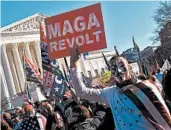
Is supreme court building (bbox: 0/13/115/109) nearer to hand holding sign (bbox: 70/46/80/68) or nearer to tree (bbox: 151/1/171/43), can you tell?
tree (bbox: 151/1/171/43)

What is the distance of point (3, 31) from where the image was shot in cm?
6794

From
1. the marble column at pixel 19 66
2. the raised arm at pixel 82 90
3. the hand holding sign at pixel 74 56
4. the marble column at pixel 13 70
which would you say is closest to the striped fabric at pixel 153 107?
the raised arm at pixel 82 90

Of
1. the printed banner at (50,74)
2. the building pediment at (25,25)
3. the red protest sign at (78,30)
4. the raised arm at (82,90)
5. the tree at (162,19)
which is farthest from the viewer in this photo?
the building pediment at (25,25)

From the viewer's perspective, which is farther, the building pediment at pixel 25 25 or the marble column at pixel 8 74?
the building pediment at pixel 25 25

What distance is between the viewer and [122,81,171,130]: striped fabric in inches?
152

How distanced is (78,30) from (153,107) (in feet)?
8.47

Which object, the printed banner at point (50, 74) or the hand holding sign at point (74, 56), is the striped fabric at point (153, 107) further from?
the printed banner at point (50, 74)

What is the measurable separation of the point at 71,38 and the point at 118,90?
240cm

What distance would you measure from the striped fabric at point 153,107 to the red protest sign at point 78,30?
1.78 metres

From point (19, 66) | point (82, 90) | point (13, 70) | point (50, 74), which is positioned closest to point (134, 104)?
point (82, 90)

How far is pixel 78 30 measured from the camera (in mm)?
6223

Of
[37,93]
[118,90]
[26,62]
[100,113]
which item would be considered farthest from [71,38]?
[37,93]

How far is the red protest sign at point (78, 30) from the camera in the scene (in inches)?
230

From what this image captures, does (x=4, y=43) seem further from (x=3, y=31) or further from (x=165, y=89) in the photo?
(x=165, y=89)
